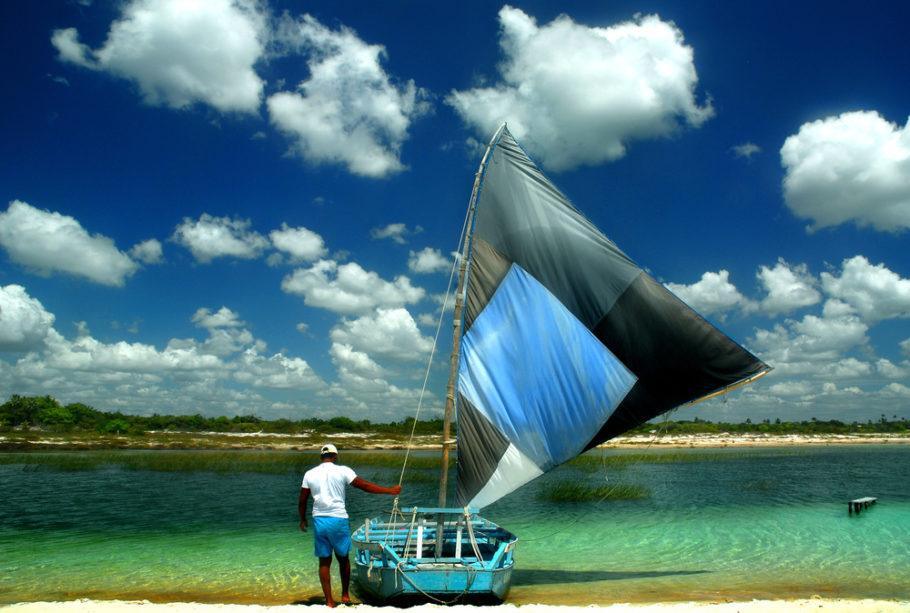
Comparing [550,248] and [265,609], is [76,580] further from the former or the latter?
[550,248]

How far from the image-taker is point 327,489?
10000mm

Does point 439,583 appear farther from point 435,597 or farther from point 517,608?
point 517,608

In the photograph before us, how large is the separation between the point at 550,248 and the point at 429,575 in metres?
6.21

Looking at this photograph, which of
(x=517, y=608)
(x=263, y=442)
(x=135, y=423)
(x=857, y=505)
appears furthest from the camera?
(x=135, y=423)

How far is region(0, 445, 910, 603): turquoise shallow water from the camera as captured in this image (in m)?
13.8

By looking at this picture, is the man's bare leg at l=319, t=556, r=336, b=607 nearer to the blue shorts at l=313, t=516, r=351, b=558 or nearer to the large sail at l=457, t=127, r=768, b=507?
the blue shorts at l=313, t=516, r=351, b=558

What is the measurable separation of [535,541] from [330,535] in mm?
10862

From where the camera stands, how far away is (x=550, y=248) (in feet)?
38.1

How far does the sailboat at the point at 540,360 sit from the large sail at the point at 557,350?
0.06 ft

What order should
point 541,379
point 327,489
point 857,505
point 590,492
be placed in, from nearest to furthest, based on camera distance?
point 327,489
point 541,379
point 857,505
point 590,492

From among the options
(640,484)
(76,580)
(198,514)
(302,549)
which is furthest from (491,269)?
(640,484)

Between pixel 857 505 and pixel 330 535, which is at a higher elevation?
pixel 330 535

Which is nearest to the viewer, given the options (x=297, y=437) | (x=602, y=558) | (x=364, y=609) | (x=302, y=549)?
(x=364, y=609)

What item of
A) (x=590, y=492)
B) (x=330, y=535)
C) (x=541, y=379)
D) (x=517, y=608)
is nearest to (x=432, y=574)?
(x=517, y=608)
